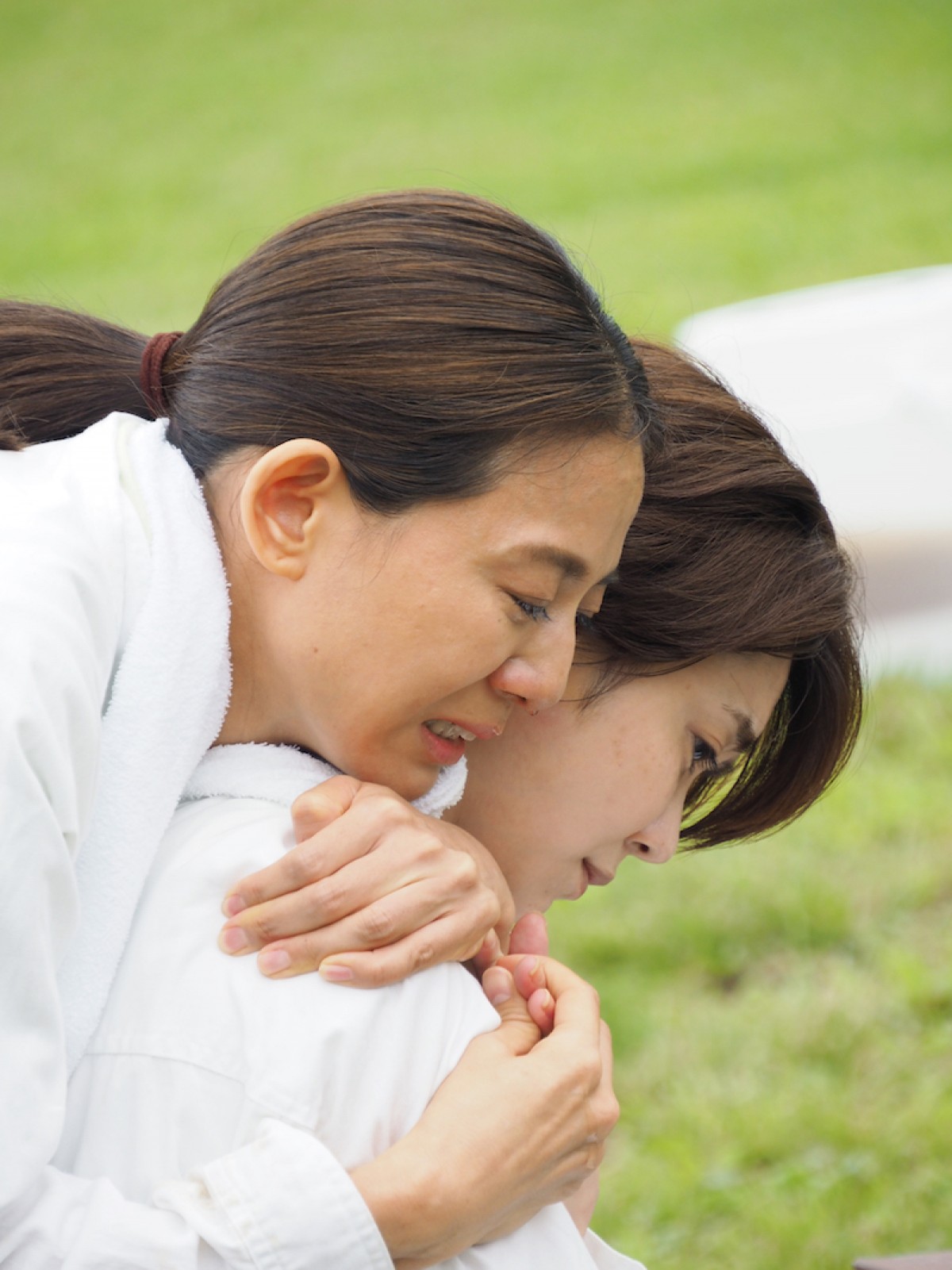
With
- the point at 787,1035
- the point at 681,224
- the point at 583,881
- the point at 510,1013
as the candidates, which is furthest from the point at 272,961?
the point at 681,224

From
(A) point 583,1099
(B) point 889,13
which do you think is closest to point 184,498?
(A) point 583,1099

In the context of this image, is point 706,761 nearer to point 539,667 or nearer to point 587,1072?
point 539,667

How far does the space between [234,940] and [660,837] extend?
0.95 m

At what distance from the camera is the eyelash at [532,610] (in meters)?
1.90

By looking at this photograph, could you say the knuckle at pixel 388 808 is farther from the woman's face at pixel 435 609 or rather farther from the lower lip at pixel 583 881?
the lower lip at pixel 583 881

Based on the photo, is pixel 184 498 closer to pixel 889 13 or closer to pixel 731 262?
pixel 731 262

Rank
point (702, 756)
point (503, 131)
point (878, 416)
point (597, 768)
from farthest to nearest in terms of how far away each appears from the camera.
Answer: point (503, 131) < point (878, 416) < point (702, 756) < point (597, 768)

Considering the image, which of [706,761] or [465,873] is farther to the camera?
[706,761]

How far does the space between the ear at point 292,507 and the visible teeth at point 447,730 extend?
28 centimetres

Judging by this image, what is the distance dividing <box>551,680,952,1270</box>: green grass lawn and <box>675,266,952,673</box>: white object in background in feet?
3.12

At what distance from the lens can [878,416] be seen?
627 cm

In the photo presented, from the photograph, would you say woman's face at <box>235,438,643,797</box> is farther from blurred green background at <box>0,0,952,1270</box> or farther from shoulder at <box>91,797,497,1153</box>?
blurred green background at <box>0,0,952,1270</box>

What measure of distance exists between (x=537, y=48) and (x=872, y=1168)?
634 inches

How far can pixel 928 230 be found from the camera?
1166 cm
